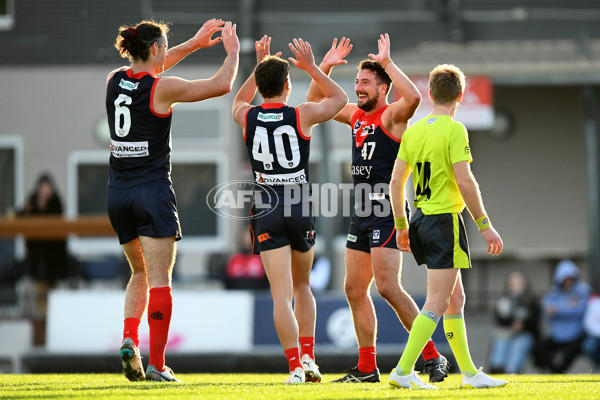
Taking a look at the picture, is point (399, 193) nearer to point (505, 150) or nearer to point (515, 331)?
point (515, 331)

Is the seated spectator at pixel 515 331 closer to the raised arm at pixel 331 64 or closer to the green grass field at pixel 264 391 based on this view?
the green grass field at pixel 264 391

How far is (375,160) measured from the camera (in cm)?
743

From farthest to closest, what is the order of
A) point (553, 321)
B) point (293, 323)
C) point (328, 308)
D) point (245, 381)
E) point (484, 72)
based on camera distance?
point (484, 72) → point (553, 321) → point (328, 308) → point (245, 381) → point (293, 323)

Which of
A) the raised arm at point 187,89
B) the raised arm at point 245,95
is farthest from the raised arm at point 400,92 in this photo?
the raised arm at point 187,89

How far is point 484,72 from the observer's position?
51.0 ft

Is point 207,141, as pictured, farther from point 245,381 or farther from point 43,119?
point 245,381

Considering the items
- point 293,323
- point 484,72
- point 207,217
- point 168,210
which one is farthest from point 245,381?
point 207,217

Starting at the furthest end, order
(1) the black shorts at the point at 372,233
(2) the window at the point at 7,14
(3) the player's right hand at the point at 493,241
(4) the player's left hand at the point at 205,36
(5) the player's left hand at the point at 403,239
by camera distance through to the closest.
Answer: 1. (2) the window at the point at 7,14
2. (4) the player's left hand at the point at 205,36
3. (1) the black shorts at the point at 372,233
4. (5) the player's left hand at the point at 403,239
5. (3) the player's right hand at the point at 493,241

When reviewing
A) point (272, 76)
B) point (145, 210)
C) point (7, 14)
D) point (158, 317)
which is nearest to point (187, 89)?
point (272, 76)

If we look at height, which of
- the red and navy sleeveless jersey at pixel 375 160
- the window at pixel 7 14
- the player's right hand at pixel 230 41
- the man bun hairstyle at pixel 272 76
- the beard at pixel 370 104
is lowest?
the red and navy sleeveless jersey at pixel 375 160

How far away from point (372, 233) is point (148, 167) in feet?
5.34

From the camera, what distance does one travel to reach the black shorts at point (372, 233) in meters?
7.29

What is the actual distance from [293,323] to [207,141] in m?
12.4

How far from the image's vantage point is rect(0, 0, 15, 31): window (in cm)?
1977
